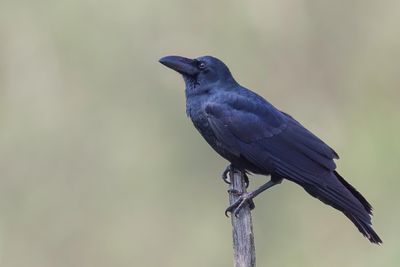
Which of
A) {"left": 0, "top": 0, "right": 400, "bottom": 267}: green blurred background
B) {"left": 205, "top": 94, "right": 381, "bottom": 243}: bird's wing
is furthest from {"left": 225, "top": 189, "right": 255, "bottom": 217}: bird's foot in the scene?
{"left": 0, "top": 0, "right": 400, "bottom": 267}: green blurred background

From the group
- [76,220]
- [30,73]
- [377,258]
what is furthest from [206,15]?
[377,258]

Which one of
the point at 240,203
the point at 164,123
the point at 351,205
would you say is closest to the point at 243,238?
the point at 240,203

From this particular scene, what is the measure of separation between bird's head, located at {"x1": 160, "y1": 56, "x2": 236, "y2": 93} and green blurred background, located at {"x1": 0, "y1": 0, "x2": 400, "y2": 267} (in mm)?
2528

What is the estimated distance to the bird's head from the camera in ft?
25.3

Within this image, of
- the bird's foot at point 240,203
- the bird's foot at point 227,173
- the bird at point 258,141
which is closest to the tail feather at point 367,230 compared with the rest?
the bird at point 258,141

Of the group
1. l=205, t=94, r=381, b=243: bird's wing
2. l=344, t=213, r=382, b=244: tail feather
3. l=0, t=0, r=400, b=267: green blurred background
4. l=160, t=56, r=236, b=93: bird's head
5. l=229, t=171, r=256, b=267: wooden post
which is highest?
l=0, t=0, r=400, b=267: green blurred background

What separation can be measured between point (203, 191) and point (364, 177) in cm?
168

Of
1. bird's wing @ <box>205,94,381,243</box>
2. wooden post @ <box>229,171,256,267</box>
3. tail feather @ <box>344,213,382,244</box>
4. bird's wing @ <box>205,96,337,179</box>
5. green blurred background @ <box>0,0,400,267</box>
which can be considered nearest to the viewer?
wooden post @ <box>229,171,256,267</box>

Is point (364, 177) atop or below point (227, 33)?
below

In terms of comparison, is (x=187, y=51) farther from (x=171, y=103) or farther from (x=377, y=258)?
(x=377, y=258)

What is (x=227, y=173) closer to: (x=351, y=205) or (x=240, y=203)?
(x=240, y=203)

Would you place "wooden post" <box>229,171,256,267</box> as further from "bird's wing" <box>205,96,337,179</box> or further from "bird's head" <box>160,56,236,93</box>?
"bird's head" <box>160,56,236,93</box>

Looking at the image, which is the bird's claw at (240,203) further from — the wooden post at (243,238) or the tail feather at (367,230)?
the tail feather at (367,230)

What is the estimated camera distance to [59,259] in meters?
10.1
